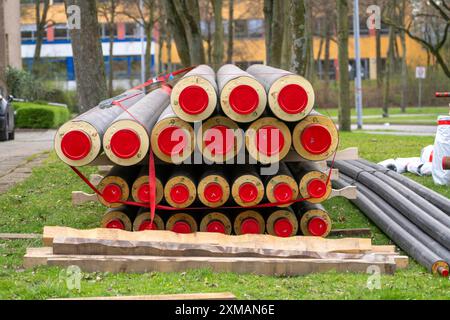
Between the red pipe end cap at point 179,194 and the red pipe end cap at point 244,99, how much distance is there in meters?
1.04

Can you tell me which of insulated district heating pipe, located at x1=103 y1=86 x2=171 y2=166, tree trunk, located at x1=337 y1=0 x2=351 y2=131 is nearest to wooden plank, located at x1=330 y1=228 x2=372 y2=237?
insulated district heating pipe, located at x1=103 y1=86 x2=171 y2=166

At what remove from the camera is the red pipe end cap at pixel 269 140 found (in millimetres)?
9297

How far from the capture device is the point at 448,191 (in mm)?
13055

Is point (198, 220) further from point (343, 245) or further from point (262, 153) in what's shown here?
point (343, 245)

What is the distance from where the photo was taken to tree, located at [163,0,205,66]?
23219mm

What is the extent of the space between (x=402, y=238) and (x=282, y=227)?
1292mm

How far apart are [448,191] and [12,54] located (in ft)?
125

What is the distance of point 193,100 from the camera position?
920cm

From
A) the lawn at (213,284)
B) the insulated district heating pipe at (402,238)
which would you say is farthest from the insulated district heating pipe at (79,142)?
the insulated district heating pipe at (402,238)

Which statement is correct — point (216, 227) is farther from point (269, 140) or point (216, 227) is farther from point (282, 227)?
point (269, 140)

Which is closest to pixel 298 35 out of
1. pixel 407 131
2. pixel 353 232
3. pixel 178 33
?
pixel 178 33

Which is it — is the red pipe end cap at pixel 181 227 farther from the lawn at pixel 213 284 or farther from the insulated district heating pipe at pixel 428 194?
the insulated district heating pipe at pixel 428 194

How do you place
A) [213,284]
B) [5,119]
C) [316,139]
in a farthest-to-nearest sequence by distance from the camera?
[5,119]
[316,139]
[213,284]
